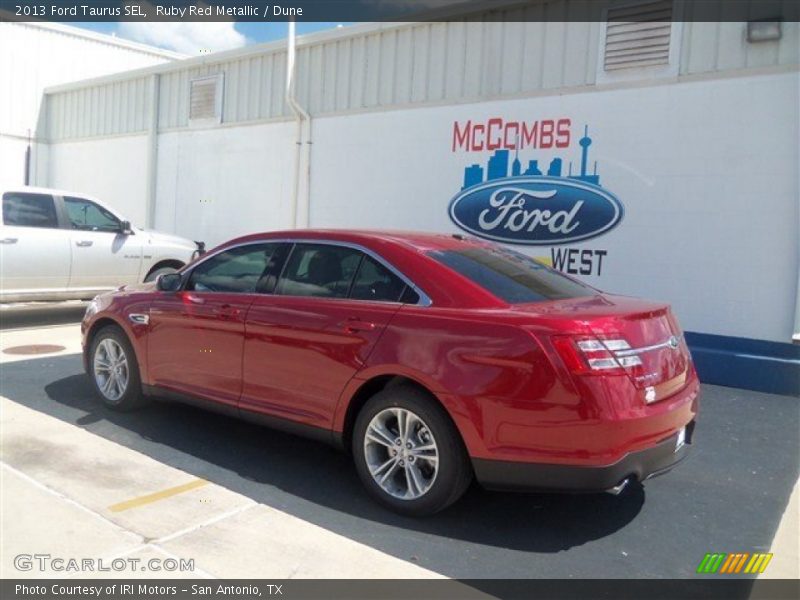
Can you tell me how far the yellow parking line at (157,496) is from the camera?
4242 mm

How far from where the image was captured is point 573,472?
3.66 meters

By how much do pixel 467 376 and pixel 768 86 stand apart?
5.34 metres

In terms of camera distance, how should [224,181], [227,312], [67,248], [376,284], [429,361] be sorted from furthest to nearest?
1. [224,181]
2. [67,248]
3. [227,312]
4. [376,284]
5. [429,361]

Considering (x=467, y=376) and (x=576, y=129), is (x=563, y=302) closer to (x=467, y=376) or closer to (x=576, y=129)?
(x=467, y=376)

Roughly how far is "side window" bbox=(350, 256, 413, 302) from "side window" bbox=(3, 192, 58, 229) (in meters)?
6.77

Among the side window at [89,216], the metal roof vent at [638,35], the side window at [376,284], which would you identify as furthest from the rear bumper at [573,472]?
the side window at [89,216]

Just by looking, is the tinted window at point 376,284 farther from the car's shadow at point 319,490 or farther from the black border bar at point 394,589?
the black border bar at point 394,589

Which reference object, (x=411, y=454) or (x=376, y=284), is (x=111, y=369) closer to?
(x=376, y=284)

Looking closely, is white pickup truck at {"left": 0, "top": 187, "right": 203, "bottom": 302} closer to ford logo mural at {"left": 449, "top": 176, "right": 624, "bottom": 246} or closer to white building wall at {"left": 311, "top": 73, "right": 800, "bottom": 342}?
ford logo mural at {"left": 449, "top": 176, "right": 624, "bottom": 246}

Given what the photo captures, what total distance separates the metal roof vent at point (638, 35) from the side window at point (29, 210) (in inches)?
284

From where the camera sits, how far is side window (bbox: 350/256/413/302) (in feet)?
14.3

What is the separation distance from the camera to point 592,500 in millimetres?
4539

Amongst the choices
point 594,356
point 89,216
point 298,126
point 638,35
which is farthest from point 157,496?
point 298,126

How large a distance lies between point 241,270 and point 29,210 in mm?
5806
